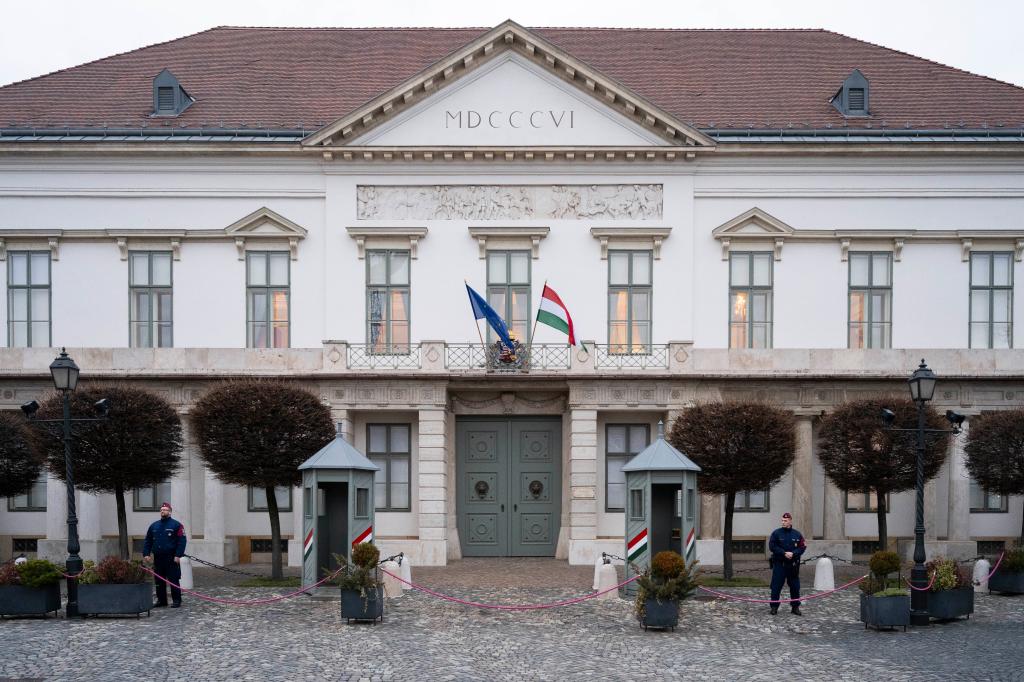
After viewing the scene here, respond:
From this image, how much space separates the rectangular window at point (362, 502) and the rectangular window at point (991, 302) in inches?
635

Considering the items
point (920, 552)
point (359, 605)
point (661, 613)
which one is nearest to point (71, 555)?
point (359, 605)

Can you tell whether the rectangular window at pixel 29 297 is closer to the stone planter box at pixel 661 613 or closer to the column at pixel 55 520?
the column at pixel 55 520

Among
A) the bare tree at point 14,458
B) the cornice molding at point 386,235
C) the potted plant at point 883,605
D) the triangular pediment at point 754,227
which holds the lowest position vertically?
the potted plant at point 883,605

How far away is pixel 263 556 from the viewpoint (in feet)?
84.3

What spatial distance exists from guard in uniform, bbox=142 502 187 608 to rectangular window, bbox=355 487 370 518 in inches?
124

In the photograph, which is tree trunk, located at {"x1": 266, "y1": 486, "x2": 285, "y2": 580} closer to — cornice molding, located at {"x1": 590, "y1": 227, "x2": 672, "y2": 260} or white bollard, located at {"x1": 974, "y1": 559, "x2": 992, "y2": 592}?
cornice molding, located at {"x1": 590, "y1": 227, "x2": 672, "y2": 260}

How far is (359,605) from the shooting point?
52.6 ft

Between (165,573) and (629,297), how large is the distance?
13.1m

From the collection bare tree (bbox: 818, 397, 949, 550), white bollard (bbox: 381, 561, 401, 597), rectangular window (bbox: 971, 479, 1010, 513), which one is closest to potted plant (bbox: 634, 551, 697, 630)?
white bollard (bbox: 381, 561, 401, 597)

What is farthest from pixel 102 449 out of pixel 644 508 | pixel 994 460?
pixel 994 460

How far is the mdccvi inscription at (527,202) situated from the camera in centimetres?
2575

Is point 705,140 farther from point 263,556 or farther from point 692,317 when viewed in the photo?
point 263,556

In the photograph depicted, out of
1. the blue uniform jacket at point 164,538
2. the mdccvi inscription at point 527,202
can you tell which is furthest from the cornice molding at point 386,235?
the blue uniform jacket at point 164,538

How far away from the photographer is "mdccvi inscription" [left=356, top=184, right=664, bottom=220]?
25.8 metres
